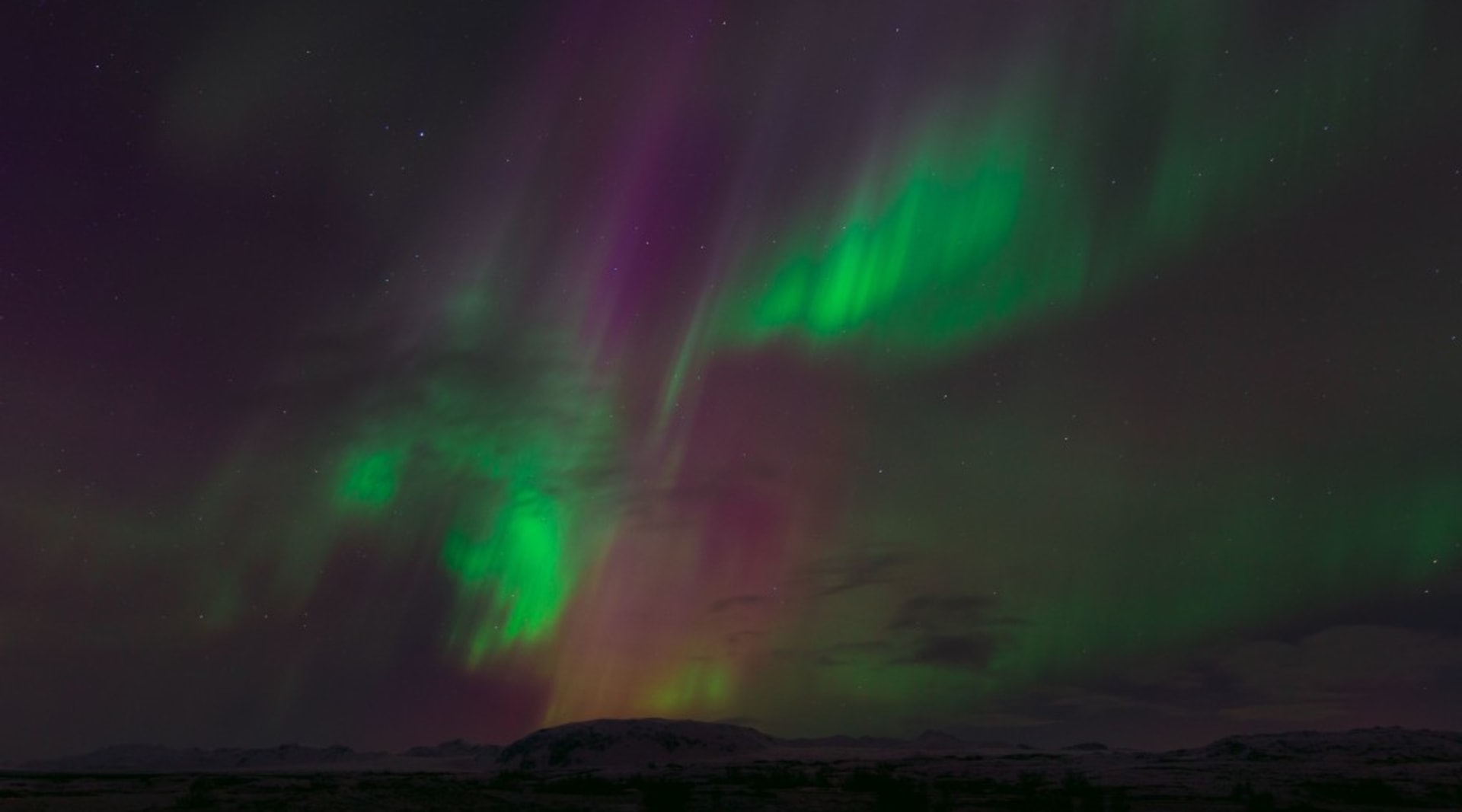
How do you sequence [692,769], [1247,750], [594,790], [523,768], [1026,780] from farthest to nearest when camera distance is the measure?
[523,768]
[1247,750]
[692,769]
[1026,780]
[594,790]

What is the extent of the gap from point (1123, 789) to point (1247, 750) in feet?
168

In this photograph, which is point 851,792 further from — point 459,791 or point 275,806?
point 275,806

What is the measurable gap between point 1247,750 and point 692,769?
5440 centimetres

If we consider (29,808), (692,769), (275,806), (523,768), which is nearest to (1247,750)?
(692,769)

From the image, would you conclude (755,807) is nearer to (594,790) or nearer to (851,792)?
(851,792)

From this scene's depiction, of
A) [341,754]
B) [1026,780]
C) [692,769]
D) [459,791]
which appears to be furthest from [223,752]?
[1026,780]

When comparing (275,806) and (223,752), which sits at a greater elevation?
(275,806)

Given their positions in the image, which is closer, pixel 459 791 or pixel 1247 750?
pixel 459 791

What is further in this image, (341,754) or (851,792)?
(341,754)

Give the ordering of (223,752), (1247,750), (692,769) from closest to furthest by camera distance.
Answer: (692,769) < (1247,750) < (223,752)

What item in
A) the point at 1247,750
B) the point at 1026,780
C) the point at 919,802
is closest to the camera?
the point at 919,802

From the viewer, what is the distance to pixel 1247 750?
83.9 m

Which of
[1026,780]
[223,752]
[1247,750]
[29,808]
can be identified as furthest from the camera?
[223,752]

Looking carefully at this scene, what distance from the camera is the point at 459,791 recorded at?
4231cm
